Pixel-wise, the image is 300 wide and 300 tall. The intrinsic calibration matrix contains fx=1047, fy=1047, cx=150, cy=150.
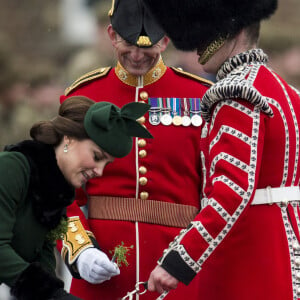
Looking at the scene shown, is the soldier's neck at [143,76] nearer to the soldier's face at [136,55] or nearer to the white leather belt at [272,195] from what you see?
the soldier's face at [136,55]

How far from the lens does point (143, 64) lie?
4840 millimetres

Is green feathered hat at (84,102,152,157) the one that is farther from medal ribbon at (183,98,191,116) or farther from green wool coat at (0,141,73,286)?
medal ribbon at (183,98,191,116)

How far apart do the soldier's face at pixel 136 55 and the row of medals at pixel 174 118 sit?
207 millimetres

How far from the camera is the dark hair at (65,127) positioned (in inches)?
161

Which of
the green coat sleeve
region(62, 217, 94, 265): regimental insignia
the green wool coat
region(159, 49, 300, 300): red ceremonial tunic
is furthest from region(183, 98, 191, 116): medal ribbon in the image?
the green coat sleeve

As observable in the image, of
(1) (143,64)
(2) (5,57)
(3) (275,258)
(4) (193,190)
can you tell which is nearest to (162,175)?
(4) (193,190)

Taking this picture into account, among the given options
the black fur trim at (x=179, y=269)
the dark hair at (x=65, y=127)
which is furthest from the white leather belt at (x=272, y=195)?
the dark hair at (x=65, y=127)

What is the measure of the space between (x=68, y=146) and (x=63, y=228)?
0.37 metres

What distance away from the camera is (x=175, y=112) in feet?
15.9

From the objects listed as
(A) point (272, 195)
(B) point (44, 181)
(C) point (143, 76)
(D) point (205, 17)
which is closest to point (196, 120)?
(C) point (143, 76)

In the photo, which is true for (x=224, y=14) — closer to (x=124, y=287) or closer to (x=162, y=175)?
(x=162, y=175)

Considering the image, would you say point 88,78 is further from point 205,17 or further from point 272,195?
point 272,195

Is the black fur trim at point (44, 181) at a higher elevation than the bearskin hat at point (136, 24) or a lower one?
lower

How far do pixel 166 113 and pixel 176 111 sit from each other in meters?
0.05
